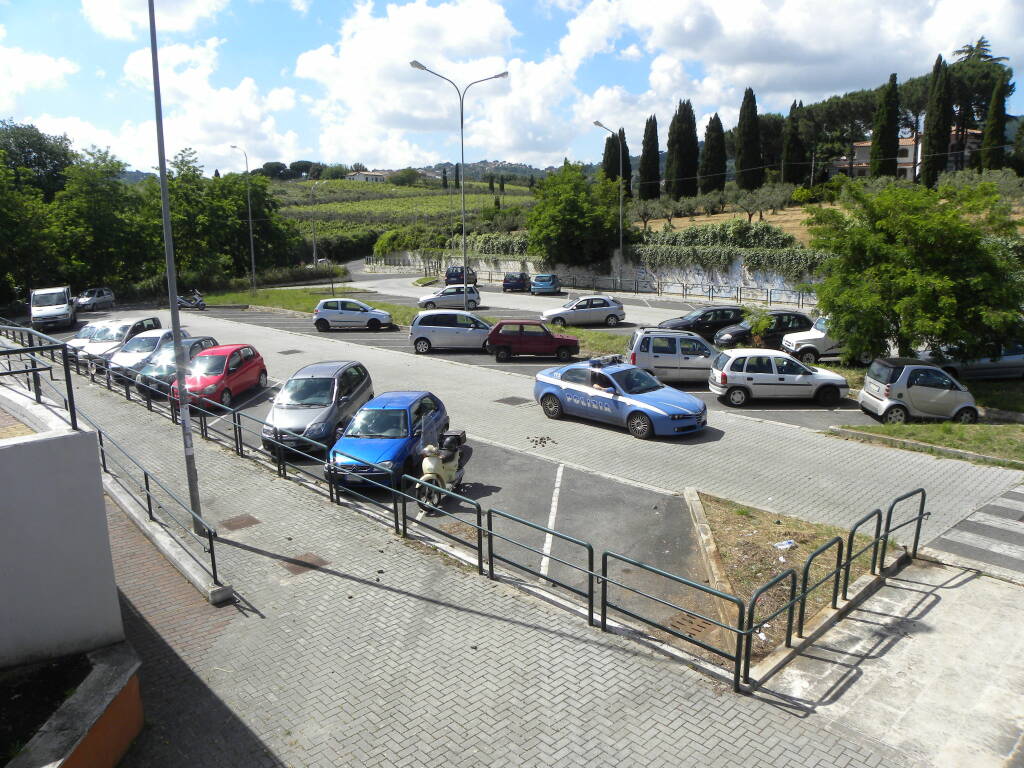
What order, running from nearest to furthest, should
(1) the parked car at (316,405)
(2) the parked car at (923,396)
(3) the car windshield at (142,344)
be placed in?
(1) the parked car at (316,405) < (2) the parked car at (923,396) < (3) the car windshield at (142,344)

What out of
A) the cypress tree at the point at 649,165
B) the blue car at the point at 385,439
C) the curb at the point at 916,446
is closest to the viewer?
the blue car at the point at 385,439

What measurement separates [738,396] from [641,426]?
13.9ft

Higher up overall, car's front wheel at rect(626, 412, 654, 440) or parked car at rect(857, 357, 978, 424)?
parked car at rect(857, 357, 978, 424)

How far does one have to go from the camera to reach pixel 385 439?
12938 millimetres

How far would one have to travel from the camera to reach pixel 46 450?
19.9 feet

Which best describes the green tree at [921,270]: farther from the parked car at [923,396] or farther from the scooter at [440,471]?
the scooter at [440,471]

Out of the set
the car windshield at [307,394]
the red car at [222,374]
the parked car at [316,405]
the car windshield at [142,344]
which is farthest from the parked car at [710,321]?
the car windshield at [142,344]

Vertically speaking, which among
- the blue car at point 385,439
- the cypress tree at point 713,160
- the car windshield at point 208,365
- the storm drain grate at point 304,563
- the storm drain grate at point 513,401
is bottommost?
the storm drain grate at point 304,563

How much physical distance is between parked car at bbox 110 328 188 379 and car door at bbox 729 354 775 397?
50.1ft

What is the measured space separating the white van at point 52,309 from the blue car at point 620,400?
26.8 m

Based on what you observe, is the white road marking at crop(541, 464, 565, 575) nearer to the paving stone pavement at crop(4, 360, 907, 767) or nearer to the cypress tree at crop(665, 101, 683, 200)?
the paving stone pavement at crop(4, 360, 907, 767)

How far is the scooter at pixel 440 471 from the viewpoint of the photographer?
11492 millimetres

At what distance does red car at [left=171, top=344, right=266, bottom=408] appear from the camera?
18.0m

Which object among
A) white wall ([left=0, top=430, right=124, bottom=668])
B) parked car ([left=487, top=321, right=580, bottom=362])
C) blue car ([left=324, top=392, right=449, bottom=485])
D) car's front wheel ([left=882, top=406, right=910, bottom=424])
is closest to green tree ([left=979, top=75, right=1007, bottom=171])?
parked car ([left=487, top=321, right=580, bottom=362])
